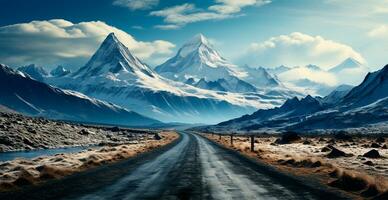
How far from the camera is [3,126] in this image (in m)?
101

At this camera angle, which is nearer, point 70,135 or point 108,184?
point 108,184

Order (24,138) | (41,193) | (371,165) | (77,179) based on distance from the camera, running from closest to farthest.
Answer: (41,193)
(77,179)
(371,165)
(24,138)

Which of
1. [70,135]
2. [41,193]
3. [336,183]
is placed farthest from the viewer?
[70,135]

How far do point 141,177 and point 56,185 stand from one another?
5.94 m

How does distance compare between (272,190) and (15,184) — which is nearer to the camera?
(272,190)

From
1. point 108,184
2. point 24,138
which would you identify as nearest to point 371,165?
point 108,184

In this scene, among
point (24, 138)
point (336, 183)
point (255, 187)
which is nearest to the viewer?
point (255, 187)

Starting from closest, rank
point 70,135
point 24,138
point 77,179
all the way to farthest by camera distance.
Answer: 1. point 77,179
2. point 24,138
3. point 70,135

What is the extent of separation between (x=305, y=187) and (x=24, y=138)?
83.2 m

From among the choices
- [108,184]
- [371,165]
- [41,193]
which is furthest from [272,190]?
[371,165]

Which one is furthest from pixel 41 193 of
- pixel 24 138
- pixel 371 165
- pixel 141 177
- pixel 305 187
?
pixel 24 138

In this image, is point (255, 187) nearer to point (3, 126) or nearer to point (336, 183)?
point (336, 183)

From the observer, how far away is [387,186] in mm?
22828

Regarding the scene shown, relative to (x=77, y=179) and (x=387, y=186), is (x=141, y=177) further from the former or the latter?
(x=387, y=186)
